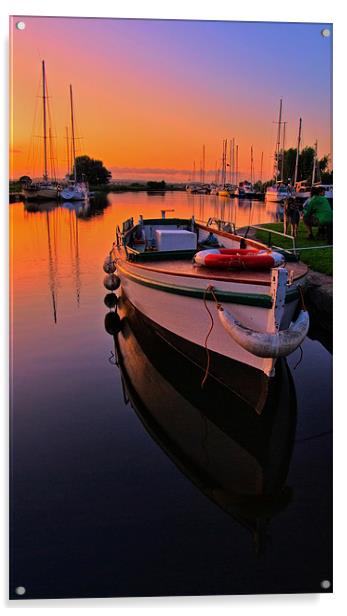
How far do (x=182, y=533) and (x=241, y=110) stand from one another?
3.40 meters

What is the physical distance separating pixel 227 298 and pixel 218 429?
137cm

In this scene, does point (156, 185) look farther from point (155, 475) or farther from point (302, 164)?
point (155, 475)

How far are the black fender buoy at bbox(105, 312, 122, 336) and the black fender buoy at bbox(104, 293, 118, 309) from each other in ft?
1.96

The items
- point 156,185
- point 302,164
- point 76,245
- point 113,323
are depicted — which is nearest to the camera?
point 156,185

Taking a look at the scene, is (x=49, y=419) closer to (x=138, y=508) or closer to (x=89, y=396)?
(x=89, y=396)

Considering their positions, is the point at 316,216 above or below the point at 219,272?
above

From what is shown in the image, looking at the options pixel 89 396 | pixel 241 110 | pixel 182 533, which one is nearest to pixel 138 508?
→ pixel 182 533

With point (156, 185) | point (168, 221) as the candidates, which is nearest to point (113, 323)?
point (168, 221)

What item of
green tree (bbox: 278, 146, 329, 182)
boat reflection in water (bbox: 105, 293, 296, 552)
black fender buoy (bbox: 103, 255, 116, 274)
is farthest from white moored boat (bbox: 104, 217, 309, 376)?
black fender buoy (bbox: 103, 255, 116, 274)

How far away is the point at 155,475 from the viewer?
174 inches

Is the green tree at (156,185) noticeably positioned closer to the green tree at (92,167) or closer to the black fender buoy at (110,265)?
the green tree at (92,167)

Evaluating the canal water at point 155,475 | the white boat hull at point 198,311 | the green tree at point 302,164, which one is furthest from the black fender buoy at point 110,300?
the green tree at point 302,164

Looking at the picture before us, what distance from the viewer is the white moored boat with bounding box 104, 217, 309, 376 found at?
4.96 m

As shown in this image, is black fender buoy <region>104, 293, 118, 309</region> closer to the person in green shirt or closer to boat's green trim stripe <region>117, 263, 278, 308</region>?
boat's green trim stripe <region>117, 263, 278, 308</region>
